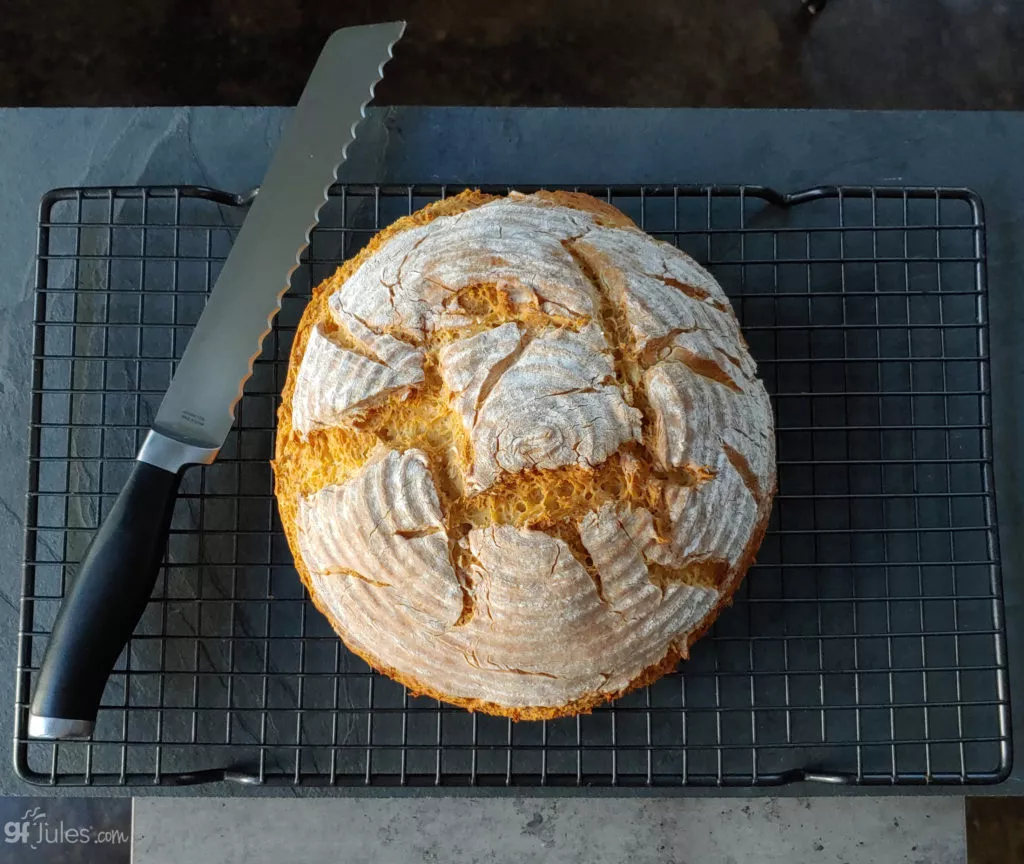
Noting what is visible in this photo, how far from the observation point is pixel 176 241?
1.80m

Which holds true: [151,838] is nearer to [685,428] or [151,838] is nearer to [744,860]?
[744,860]

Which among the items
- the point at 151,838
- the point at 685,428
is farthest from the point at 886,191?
the point at 151,838

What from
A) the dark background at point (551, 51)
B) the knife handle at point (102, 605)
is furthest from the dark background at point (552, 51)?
the knife handle at point (102, 605)

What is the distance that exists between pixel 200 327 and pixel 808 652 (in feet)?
4.19

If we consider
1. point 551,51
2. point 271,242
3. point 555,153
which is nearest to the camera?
point 271,242

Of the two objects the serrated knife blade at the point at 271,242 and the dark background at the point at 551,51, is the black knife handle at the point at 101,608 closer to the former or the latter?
the serrated knife blade at the point at 271,242

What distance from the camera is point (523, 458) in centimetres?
128

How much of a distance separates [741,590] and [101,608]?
44.9 inches

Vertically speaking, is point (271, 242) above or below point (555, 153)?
below

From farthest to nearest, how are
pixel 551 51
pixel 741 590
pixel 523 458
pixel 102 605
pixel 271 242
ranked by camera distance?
1. pixel 551 51
2. pixel 741 590
3. pixel 271 242
4. pixel 102 605
5. pixel 523 458

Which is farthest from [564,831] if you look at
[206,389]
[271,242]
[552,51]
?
[552,51]

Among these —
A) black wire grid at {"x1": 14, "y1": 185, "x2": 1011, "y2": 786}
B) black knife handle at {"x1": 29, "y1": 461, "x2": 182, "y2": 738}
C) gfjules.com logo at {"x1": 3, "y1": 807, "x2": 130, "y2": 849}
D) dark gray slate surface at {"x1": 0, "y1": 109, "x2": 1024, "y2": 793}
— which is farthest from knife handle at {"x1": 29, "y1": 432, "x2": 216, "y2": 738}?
gfjules.com logo at {"x1": 3, "y1": 807, "x2": 130, "y2": 849}

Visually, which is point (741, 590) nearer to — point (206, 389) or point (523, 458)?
point (523, 458)

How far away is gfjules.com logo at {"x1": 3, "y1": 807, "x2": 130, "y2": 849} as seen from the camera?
2199 millimetres
